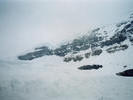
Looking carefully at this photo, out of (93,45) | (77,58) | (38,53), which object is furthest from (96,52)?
(38,53)

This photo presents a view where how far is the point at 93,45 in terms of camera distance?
169 feet

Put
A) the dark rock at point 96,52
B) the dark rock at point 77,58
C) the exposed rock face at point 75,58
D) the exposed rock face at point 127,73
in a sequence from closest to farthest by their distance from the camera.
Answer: the exposed rock face at point 127,73 < the dark rock at point 96,52 < the dark rock at point 77,58 < the exposed rock face at point 75,58

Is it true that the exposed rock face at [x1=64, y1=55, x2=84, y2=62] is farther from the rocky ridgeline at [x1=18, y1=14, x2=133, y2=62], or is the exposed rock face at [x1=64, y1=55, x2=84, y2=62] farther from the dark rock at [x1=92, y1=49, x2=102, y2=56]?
the dark rock at [x1=92, y1=49, x2=102, y2=56]

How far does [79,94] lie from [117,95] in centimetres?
409

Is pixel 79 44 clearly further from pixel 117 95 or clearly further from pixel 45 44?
pixel 117 95

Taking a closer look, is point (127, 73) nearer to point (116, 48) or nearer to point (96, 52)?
point (116, 48)

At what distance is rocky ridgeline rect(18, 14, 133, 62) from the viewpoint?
156ft

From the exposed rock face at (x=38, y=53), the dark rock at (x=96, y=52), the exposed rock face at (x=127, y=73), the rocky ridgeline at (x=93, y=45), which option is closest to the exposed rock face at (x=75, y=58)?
the rocky ridgeline at (x=93, y=45)

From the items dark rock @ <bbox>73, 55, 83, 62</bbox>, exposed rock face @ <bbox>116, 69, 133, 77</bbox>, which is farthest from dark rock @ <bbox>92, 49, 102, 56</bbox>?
exposed rock face @ <bbox>116, 69, 133, 77</bbox>

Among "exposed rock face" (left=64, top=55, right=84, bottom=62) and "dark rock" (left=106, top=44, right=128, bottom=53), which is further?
"exposed rock face" (left=64, top=55, right=84, bottom=62)

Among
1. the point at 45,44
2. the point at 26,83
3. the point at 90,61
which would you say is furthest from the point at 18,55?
the point at 26,83

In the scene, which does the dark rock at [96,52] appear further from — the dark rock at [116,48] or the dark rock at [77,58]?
the dark rock at [77,58]

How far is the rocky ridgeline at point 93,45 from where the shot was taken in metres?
47.5

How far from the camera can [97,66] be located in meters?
37.9
